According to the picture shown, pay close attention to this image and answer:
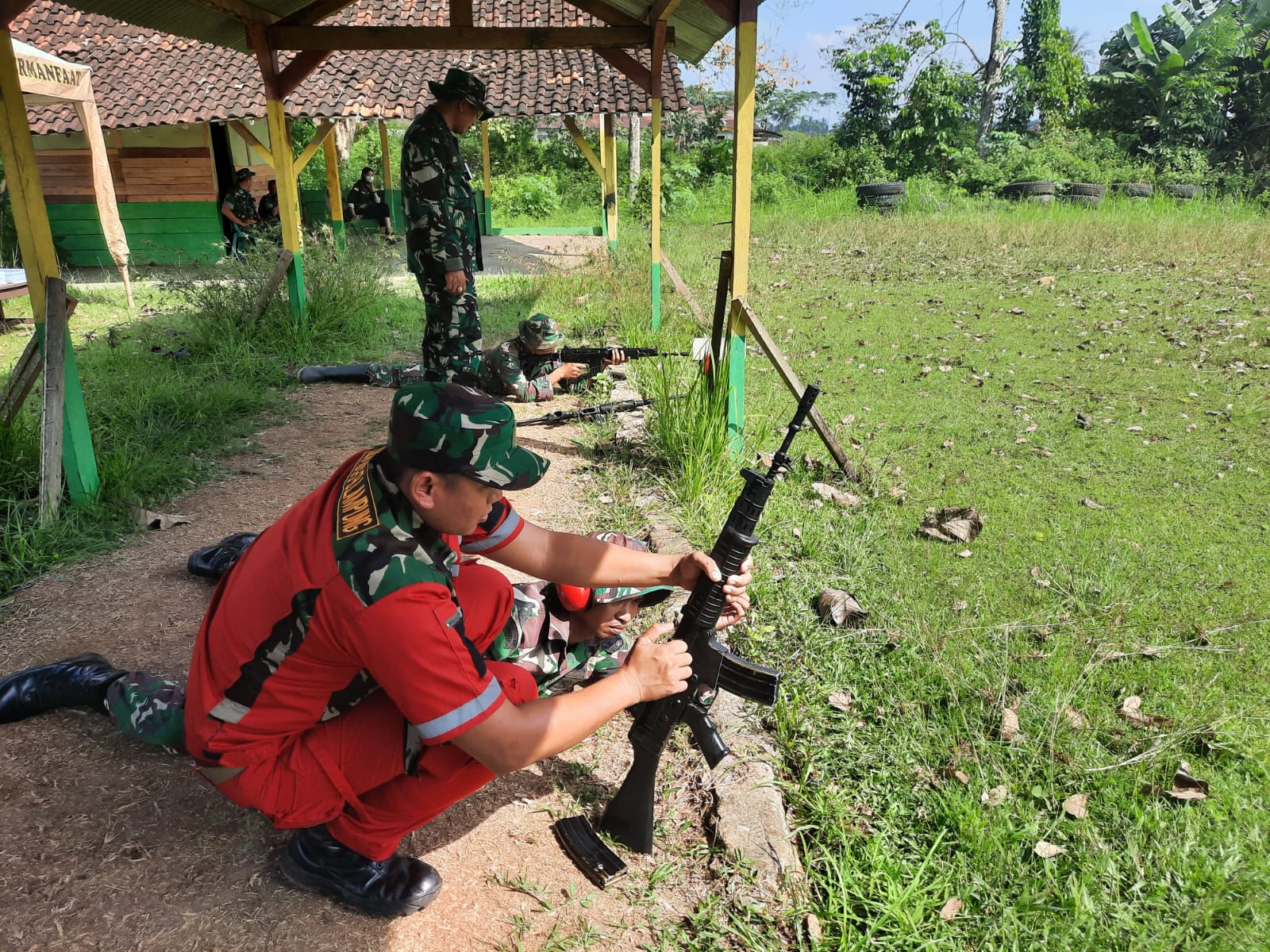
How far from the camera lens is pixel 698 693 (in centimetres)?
224

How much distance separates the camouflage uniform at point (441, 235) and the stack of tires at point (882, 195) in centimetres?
1320

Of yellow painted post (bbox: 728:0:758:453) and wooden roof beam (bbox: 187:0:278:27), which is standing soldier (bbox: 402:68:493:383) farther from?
wooden roof beam (bbox: 187:0:278:27)

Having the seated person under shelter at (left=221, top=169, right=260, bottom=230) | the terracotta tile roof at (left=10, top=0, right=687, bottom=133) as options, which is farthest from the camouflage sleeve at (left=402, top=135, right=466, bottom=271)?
the seated person under shelter at (left=221, top=169, right=260, bottom=230)

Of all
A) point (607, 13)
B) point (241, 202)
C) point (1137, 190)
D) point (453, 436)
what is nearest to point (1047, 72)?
point (1137, 190)

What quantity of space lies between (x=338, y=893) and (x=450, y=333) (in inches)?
151

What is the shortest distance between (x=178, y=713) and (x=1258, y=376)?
6920mm

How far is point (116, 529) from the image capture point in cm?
385

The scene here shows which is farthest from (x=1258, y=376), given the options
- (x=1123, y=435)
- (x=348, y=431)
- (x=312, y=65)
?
(x=312, y=65)

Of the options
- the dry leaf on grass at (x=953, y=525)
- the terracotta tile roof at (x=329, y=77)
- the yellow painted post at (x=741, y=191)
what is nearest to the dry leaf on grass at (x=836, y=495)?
the dry leaf on grass at (x=953, y=525)

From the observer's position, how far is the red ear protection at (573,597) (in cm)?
250

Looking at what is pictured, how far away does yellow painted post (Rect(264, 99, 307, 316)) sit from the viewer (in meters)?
6.94

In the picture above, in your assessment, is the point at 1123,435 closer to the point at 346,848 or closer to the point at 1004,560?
the point at 1004,560

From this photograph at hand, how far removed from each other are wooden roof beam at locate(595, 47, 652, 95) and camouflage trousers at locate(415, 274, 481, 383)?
3204 mm

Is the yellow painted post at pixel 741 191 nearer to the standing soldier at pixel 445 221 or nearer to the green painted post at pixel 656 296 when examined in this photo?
the standing soldier at pixel 445 221
